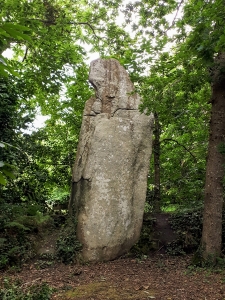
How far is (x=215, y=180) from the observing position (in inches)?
233

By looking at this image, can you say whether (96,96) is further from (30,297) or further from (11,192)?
(30,297)

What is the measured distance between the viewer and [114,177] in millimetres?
7148

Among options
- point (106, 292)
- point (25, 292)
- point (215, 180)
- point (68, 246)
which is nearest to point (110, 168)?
point (68, 246)

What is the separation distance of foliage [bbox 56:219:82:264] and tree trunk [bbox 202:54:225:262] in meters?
2.83

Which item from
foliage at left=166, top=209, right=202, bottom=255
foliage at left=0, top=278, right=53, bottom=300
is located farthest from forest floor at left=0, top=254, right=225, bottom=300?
foliage at left=166, top=209, right=202, bottom=255

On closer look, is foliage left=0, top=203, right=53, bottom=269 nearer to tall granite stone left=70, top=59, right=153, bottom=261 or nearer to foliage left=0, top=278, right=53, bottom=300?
tall granite stone left=70, top=59, right=153, bottom=261

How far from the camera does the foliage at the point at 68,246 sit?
6398 mm

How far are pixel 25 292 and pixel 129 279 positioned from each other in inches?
73.8

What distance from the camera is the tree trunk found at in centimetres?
586

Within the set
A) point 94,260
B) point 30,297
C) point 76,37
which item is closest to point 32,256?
point 94,260

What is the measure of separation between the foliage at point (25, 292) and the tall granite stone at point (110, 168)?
6.67ft

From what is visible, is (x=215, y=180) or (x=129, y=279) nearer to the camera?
(x=129, y=279)

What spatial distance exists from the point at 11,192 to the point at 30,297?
4.81 m

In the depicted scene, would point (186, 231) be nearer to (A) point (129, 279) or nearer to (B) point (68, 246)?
(A) point (129, 279)
